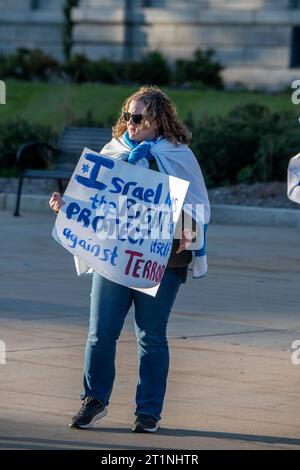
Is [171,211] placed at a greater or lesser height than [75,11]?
greater

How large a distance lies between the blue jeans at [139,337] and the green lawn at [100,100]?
838 inches

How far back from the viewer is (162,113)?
23.8 ft

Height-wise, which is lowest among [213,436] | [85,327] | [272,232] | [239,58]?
[239,58]

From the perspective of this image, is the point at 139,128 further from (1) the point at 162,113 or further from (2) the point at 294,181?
(2) the point at 294,181

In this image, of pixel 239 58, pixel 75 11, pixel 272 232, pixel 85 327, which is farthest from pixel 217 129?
pixel 75 11

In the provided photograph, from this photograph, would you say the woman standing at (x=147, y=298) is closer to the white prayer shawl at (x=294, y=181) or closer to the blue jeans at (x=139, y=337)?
the blue jeans at (x=139, y=337)

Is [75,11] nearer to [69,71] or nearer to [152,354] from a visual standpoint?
[69,71]

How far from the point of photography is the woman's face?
7207 mm

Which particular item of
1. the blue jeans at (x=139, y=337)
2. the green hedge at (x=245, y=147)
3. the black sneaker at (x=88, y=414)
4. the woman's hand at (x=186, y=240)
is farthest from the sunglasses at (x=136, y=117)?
the green hedge at (x=245, y=147)

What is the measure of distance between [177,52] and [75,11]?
13.3 feet

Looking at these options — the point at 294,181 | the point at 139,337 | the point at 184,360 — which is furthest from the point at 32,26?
the point at 139,337

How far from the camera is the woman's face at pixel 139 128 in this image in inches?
284

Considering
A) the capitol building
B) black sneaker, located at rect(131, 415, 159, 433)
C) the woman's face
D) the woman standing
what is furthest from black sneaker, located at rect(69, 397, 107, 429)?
the capitol building

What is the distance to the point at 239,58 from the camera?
38.9 meters
